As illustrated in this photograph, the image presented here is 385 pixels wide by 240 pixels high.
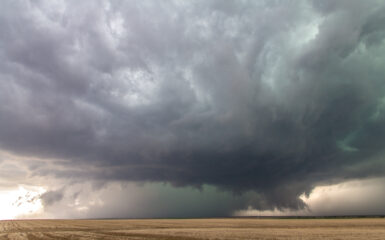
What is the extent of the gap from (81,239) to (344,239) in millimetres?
47040

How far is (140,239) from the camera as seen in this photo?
49.1 meters

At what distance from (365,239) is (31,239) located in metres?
59.7

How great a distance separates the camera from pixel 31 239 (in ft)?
160

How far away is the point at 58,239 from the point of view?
48.0m

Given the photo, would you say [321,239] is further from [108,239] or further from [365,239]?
[108,239]

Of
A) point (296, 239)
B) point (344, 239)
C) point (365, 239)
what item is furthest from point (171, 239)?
point (365, 239)

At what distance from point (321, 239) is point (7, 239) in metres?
56.0

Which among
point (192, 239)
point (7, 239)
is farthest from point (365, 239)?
point (7, 239)

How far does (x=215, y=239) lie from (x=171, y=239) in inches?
318

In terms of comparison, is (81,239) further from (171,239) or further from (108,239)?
(171,239)

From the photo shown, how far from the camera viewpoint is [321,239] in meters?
49.8

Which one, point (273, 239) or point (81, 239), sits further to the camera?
point (273, 239)

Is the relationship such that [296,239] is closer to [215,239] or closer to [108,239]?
[215,239]

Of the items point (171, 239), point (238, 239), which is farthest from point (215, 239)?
point (171, 239)
